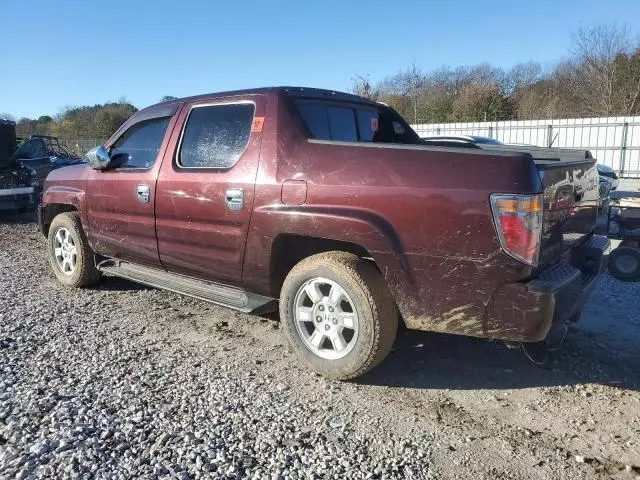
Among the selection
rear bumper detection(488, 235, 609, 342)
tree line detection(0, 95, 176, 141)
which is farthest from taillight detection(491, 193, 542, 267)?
tree line detection(0, 95, 176, 141)

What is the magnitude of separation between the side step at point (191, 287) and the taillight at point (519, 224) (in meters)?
1.69

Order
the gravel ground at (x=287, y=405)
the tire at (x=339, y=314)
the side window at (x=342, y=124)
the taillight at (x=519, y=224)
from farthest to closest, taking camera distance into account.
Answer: the side window at (x=342, y=124) < the tire at (x=339, y=314) < the taillight at (x=519, y=224) < the gravel ground at (x=287, y=405)

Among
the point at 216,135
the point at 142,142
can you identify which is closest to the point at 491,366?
the point at 216,135

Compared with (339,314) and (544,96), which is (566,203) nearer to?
(339,314)

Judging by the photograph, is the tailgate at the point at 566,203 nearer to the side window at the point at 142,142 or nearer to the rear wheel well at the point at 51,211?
the side window at the point at 142,142

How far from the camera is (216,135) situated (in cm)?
395

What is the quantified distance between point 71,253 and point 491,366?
4364 mm

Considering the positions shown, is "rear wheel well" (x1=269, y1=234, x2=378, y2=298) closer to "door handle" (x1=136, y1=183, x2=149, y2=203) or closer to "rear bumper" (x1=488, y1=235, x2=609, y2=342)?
"rear bumper" (x1=488, y1=235, x2=609, y2=342)

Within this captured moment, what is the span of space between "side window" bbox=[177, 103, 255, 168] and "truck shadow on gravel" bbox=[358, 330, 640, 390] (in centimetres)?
188

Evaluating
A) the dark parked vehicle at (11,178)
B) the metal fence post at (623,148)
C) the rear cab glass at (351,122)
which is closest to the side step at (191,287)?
the rear cab glass at (351,122)

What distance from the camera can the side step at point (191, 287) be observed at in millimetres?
3664

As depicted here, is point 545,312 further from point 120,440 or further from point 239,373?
point 120,440

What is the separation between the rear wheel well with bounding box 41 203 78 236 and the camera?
18.3 ft

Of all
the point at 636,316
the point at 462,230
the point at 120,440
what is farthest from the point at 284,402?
the point at 636,316
